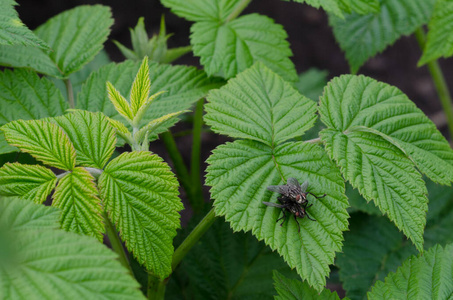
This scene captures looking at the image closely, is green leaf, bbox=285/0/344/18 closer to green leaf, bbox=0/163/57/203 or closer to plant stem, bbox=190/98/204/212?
plant stem, bbox=190/98/204/212

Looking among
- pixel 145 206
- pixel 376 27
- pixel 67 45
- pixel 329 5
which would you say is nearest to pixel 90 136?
pixel 145 206

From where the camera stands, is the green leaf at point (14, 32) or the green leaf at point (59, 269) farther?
the green leaf at point (14, 32)

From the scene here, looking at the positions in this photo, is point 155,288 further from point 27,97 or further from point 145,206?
point 27,97

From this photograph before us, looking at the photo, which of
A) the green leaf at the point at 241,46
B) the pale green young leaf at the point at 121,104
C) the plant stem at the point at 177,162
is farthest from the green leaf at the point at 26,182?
the plant stem at the point at 177,162

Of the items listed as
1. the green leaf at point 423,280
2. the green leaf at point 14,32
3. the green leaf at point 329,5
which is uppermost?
the green leaf at point 329,5

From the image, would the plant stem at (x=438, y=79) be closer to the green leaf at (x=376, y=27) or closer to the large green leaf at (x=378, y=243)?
the green leaf at (x=376, y=27)
